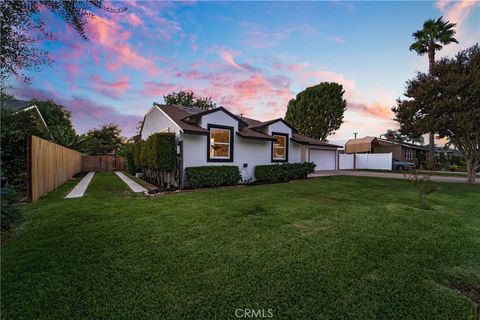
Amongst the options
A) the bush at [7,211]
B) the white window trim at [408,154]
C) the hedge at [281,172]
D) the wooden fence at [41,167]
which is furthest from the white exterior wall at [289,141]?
the white window trim at [408,154]

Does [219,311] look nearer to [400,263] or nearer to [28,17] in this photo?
[400,263]

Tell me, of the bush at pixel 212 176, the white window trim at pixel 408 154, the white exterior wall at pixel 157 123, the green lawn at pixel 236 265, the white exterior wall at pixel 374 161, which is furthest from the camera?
the white window trim at pixel 408 154

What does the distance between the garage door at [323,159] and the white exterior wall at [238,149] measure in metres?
7.16

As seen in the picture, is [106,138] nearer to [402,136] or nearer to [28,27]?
[28,27]

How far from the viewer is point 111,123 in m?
37.1

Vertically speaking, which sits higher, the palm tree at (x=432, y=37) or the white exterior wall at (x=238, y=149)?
the palm tree at (x=432, y=37)

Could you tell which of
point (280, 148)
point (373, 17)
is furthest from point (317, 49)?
point (280, 148)

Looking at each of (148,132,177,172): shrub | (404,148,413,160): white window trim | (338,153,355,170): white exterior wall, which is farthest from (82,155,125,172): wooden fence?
(404,148,413,160): white window trim

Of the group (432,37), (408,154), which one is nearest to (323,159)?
(432,37)

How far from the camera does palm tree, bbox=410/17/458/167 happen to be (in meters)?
18.1

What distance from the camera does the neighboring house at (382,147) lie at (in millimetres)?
30219

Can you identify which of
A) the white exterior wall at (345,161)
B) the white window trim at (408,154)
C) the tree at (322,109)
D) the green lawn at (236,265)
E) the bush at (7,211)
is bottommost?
the green lawn at (236,265)

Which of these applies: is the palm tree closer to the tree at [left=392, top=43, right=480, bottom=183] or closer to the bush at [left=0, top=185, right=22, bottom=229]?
the tree at [left=392, top=43, right=480, bottom=183]

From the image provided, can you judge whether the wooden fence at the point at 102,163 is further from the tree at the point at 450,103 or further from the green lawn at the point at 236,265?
the tree at the point at 450,103
